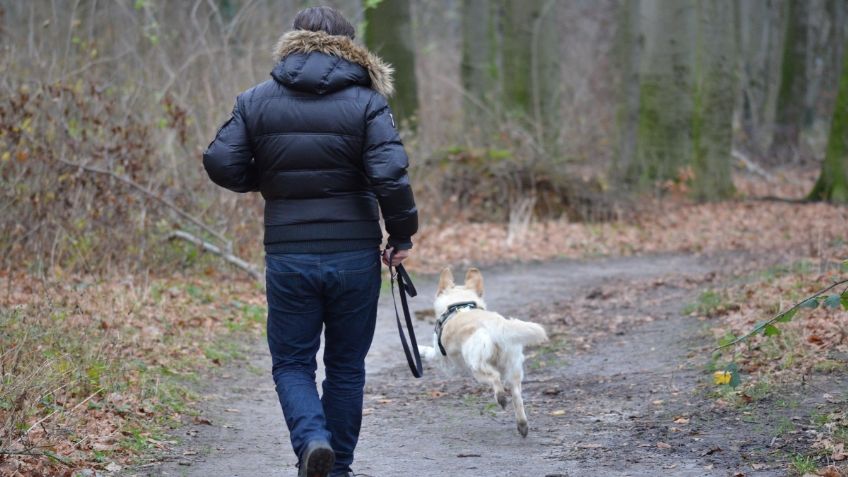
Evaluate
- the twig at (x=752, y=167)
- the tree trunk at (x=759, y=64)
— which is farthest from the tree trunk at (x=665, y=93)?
the tree trunk at (x=759, y=64)

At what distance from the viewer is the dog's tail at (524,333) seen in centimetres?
598

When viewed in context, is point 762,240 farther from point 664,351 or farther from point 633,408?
point 633,408

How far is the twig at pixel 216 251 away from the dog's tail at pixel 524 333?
229 inches

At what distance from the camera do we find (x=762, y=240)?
15211 mm

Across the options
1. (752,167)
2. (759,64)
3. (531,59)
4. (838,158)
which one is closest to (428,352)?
(838,158)

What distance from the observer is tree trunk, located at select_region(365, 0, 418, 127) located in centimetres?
1822

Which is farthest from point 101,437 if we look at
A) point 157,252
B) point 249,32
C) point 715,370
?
point 249,32

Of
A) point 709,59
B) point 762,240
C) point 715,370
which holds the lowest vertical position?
point 762,240

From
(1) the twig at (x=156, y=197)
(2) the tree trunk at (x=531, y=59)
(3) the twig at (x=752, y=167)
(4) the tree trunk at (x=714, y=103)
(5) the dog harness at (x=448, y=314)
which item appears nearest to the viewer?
(5) the dog harness at (x=448, y=314)

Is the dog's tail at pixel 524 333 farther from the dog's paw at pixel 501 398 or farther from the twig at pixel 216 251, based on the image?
the twig at pixel 216 251

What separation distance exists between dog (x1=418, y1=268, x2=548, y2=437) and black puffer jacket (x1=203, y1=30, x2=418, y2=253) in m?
1.59

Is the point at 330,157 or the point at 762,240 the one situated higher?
the point at 330,157

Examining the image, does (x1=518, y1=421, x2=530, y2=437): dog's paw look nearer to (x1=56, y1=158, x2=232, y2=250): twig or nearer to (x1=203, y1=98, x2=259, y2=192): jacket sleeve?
(x1=203, y1=98, x2=259, y2=192): jacket sleeve

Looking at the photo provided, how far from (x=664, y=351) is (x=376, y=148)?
4.53 m
